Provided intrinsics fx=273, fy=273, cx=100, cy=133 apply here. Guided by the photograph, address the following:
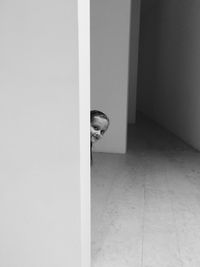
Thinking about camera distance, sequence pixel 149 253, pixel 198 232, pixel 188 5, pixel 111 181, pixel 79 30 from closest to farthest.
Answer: pixel 79 30, pixel 149 253, pixel 198 232, pixel 111 181, pixel 188 5

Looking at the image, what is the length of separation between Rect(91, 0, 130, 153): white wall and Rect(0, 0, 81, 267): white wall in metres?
2.58

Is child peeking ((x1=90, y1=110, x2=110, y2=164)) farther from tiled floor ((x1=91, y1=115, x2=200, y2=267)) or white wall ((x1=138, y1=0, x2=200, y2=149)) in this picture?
white wall ((x1=138, y1=0, x2=200, y2=149))

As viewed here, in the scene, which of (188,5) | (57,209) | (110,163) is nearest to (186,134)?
(110,163)

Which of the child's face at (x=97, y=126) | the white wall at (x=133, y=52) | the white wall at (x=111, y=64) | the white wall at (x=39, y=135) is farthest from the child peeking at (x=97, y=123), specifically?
the white wall at (x=133, y=52)

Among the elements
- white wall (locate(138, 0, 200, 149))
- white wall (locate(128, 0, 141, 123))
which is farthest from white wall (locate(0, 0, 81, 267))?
white wall (locate(128, 0, 141, 123))

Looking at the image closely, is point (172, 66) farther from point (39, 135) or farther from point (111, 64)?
point (39, 135)

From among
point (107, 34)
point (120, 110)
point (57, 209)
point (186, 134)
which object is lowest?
point (186, 134)

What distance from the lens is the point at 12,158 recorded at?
1.24 metres

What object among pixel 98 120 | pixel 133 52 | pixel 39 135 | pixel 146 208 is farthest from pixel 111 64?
pixel 39 135

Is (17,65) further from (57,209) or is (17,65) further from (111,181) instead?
(111,181)

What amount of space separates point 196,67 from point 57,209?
3389mm

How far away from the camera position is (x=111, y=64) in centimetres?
361

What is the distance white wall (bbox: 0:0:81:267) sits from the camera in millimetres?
1084

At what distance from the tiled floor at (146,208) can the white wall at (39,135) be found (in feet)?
1.69
